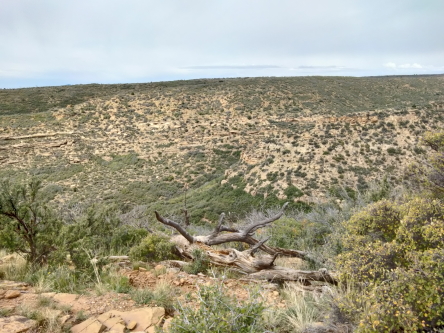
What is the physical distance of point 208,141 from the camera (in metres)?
30.4

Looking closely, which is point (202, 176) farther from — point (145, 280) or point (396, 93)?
point (396, 93)

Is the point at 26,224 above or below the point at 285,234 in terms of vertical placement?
above

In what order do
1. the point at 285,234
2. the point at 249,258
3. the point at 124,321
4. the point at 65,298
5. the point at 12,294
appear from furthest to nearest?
1. the point at 285,234
2. the point at 249,258
3. the point at 65,298
4. the point at 12,294
5. the point at 124,321

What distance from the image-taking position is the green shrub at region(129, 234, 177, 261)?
5.30m

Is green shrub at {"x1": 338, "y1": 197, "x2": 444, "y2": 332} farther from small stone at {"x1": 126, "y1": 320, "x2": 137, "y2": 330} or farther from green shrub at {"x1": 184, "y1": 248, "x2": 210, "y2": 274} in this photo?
green shrub at {"x1": 184, "y1": 248, "x2": 210, "y2": 274}

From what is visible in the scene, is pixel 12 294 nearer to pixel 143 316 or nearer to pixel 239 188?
pixel 143 316

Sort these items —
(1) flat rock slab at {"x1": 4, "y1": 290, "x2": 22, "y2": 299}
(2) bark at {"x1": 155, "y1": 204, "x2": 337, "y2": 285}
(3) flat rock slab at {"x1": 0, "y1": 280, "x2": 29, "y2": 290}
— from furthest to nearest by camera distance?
(2) bark at {"x1": 155, "y1": 204, "x2": 337, "y2": 285}, (3) flat rock slab at {"x1": 0, "y1": 280, "x2": 29, "y2": 290}, (1) flat rock slab at {"x1": 4, "y1": 290, "x2": 22, "y2": 299}

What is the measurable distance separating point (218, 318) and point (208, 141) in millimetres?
28366

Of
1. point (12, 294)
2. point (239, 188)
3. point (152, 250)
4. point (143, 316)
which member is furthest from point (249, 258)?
point (239, 188)

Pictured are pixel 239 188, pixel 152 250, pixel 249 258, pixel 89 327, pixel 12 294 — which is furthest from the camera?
pixel 239 188

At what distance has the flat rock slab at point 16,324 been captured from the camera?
254 cm

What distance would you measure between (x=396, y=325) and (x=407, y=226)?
50.7 inches

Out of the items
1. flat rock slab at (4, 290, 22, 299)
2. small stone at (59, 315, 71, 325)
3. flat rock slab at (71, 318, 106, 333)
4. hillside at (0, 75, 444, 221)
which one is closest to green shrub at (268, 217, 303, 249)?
flat rock slab at (71, 318, 106, 333)

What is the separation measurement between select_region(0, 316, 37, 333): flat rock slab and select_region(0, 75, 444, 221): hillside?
15.1 m
